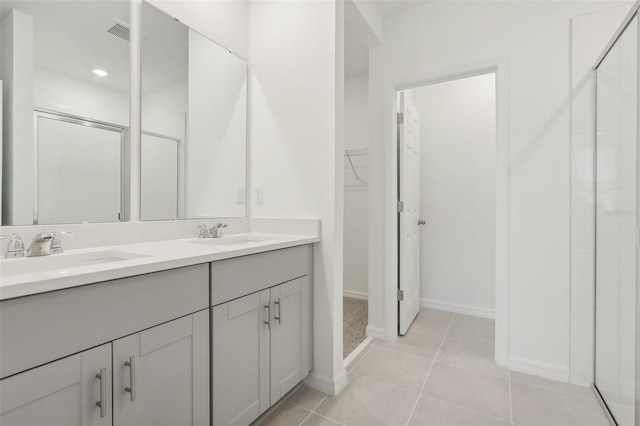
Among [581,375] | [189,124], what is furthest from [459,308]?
[189,124]

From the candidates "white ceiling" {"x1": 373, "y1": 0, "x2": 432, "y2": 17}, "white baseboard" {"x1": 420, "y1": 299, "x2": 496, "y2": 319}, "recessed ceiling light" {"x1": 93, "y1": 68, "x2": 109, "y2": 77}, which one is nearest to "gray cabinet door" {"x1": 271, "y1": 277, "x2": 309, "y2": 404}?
"recessed ceiling light" {"x1": 93, "y1": 68, "x2": 109, "y2": 77}

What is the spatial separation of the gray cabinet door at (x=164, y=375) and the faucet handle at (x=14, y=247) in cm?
52

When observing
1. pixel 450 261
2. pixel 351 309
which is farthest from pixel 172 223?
pixel 450 261

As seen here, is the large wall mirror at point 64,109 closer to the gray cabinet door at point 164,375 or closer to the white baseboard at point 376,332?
the gray cabinet door at point 164,375

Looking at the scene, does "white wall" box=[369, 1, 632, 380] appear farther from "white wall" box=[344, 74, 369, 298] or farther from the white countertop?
the white countertop

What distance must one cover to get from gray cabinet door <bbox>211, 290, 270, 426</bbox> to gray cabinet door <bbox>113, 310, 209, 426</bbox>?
0.18 feet

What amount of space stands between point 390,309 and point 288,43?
6.76ft

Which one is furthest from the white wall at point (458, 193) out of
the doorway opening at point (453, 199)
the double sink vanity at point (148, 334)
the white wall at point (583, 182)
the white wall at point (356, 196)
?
the double sink vanity at point (148, 334)

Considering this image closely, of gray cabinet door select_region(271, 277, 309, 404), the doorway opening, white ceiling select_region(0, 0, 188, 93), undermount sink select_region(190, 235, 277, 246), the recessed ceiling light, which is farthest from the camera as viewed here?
the doorway opening

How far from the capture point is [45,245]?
1.06m

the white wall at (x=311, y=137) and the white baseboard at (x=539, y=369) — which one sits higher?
the white wall at (x=311, y=137)

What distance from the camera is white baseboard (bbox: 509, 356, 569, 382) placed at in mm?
1887

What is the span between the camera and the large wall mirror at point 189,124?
154 cm

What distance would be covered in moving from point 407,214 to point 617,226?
1287mm
